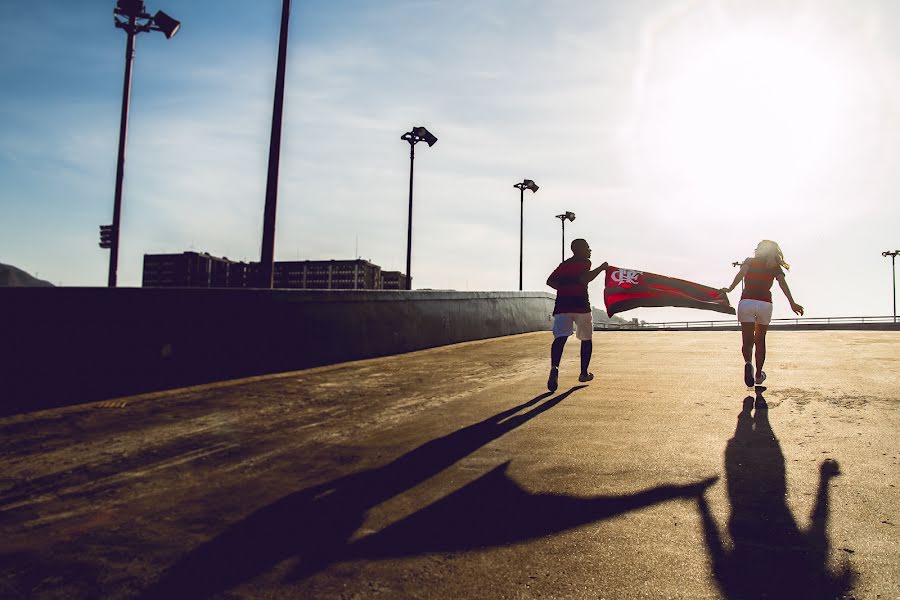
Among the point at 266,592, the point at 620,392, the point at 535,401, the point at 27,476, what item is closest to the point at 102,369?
the point at 27,476

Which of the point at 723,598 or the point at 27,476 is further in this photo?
the point at 27,476

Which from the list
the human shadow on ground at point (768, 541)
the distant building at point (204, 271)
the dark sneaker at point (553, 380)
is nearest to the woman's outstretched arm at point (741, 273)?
the dark sneaker at point (553, 380)

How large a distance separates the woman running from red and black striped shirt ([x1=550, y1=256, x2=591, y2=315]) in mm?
1846

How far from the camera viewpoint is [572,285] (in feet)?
22.7

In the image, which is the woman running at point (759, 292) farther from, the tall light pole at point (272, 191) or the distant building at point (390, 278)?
the distant building at point (390, 278)

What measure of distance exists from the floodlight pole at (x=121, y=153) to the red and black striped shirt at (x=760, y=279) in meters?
15.6

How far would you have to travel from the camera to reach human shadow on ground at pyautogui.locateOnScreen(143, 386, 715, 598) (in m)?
2.41

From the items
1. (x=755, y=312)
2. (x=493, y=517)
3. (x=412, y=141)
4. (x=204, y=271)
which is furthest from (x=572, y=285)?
(x=204, y=271)

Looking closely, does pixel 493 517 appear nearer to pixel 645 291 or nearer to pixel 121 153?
pixel 645 291

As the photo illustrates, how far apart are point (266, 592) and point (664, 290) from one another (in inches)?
291

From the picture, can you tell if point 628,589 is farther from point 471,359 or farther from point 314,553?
point 471,359

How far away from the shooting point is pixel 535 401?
19.5 ft

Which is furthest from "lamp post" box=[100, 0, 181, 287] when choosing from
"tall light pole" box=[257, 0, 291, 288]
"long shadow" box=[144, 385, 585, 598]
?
"long shadow" box=[144, 385, 585, 598]

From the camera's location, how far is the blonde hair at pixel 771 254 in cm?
678
